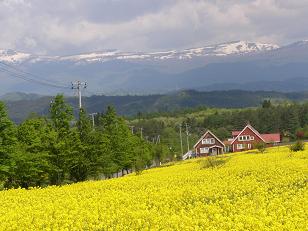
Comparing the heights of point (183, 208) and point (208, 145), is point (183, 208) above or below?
above

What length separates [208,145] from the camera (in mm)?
150500

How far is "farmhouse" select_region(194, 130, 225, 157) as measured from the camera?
150 metres

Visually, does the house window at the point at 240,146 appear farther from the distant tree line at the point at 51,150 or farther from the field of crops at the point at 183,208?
the field of crops at the point at 183,208

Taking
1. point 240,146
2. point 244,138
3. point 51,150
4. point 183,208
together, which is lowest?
point 240,146

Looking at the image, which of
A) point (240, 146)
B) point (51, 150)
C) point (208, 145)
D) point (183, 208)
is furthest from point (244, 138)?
point (183, 208)

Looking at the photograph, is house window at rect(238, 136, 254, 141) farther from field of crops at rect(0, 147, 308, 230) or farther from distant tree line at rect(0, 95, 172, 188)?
field of crops at rect(0, 147, 308, 230)

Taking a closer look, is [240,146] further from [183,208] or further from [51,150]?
[183,208]

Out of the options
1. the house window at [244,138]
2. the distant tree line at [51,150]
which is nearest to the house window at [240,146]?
the house window at [244,138]

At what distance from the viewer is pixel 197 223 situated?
18109mm

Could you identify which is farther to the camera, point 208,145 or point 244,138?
point 208,145

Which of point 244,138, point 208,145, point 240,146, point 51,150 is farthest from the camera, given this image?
point 208,145

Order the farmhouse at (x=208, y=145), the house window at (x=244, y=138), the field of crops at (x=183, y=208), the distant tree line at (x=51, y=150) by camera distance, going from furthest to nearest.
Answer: the farmhouse at (x=208, y=145) < the house window at (x=244, y=138) < the distant tree line at (x=51, y=150) < the field of crops at (x=183, y=208)

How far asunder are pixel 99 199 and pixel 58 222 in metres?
6.19

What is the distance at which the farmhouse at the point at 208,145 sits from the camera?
150 metres
